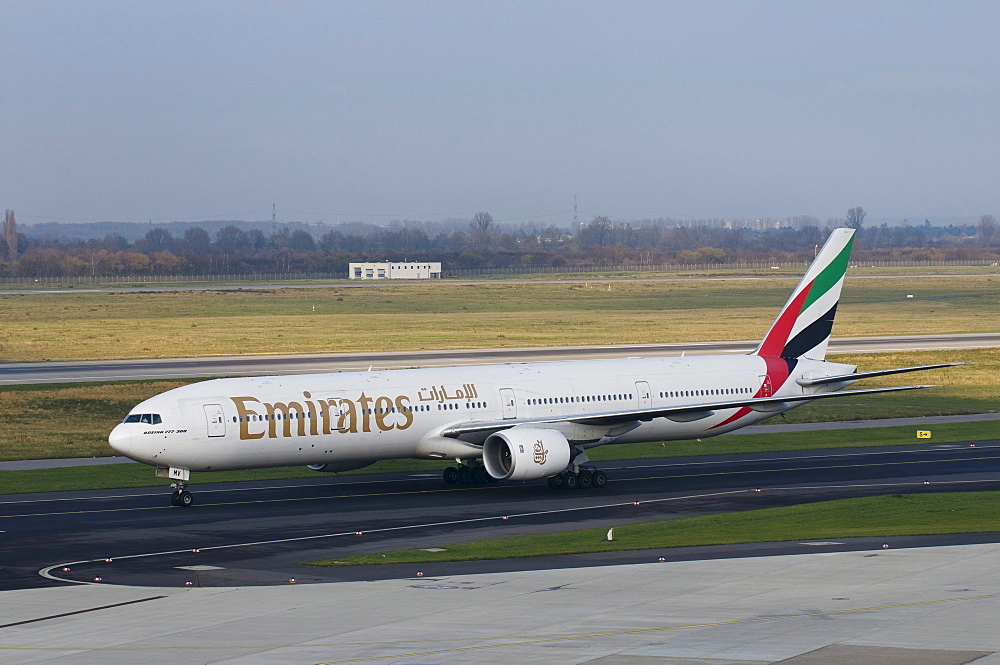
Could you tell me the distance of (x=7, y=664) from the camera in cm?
2298

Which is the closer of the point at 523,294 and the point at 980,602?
the point at 980,602

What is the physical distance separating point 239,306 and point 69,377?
78502mm

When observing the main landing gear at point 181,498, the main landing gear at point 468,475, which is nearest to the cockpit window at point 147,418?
the main landing gear at point 181,498

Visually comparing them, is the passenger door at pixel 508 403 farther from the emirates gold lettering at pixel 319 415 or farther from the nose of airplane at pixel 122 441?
the nose of airplane at pixel 122 441

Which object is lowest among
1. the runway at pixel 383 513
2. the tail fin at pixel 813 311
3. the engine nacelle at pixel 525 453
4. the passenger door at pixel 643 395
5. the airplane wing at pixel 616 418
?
the runway at pixel 383 513

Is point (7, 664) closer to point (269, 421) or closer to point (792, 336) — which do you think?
point (269, 421)

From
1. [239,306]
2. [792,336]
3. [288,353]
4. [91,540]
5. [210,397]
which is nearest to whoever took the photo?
[91,540]

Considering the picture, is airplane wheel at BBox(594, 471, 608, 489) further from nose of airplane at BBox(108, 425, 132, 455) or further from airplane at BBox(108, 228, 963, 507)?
nose of airplane at BBox(108, 425, 132, 455)

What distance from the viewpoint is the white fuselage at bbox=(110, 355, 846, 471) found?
43219 mm

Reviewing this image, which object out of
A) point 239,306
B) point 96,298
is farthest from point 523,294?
point 96,298

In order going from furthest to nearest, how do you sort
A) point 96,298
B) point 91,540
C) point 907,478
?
point 96,298 → point 907,478 → point 91,540

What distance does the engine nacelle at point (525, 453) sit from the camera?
45.3 metres

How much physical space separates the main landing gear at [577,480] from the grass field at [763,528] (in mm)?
7897

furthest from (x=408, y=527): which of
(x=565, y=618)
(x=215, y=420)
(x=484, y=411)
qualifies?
(x=565, y=618)
